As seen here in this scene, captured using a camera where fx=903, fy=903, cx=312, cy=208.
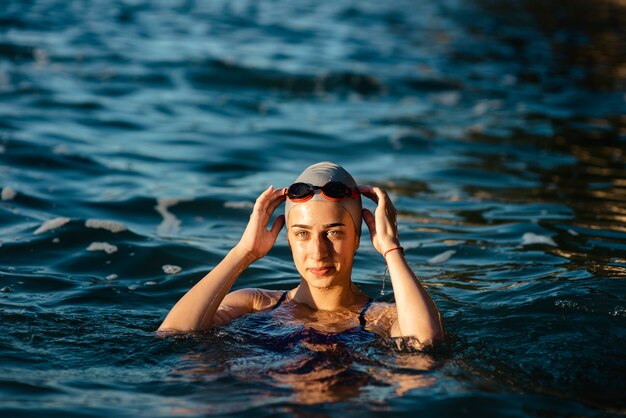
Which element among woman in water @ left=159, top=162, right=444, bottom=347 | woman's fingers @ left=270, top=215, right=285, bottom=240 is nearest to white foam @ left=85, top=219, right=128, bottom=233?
woman in water @ left=159, top=162, right=444, bottom=347

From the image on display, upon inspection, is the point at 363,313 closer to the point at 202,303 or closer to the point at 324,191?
the point at 324,191

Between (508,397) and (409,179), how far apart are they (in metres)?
8.27

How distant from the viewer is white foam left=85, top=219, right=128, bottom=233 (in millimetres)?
10242

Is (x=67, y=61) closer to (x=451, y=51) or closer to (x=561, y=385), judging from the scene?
(x=451, y=51)

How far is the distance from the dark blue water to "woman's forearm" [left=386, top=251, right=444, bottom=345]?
14cm

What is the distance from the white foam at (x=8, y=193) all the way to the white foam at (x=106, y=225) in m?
1.48

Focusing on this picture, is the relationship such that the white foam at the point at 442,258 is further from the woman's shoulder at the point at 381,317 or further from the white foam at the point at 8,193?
the white foam at the point at 8,193

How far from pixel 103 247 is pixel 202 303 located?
3311 mm

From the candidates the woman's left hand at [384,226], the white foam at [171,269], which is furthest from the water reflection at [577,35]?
the woman's left hand at [384,226]

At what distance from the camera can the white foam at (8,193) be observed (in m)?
11.2

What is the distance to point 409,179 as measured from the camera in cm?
1379

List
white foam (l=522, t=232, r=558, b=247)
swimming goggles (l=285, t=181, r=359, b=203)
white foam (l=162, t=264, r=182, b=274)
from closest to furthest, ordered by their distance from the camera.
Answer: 1. swimming goggles (l=285, t=181, r=359, b=203)
2. white foam (l=162, t=264, r=182, b=274)
3. white foam (l=522, t=232, r=558, b=247)

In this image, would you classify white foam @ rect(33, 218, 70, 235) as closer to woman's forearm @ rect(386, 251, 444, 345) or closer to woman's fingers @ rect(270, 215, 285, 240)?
woman's fingers @ rect(270, 215, 285, 240)

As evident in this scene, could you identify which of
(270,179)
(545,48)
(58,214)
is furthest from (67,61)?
(545,48)
